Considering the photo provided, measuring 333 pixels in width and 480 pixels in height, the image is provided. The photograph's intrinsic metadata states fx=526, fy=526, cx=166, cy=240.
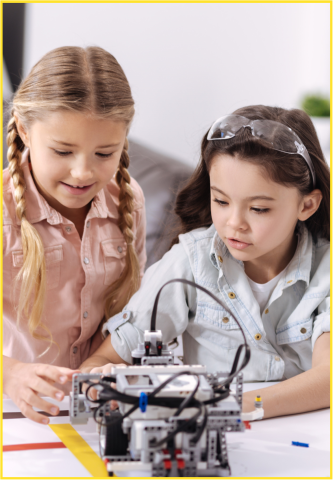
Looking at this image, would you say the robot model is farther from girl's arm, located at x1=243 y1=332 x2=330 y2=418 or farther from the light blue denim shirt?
the light blue denim shirt

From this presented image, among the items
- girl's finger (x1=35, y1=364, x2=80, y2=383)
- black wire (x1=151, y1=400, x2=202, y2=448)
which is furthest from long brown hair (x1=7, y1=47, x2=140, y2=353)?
black wire (x1=151, y1=400, x2=202, y2=448)

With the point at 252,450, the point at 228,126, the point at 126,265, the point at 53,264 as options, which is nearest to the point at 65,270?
the point at 53,264

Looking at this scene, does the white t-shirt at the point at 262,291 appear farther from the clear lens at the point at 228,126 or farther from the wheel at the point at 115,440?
the wheel at the point at 115,440

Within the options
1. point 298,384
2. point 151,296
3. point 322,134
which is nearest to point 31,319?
point 151,296

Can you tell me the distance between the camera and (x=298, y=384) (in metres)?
0.94

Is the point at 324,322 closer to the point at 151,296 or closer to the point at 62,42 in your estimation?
the point at 151,296

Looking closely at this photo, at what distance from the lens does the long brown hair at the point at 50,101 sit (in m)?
1.03

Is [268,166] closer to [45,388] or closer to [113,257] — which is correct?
[113,257]

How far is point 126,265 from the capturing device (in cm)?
124

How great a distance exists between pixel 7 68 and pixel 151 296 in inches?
78.3

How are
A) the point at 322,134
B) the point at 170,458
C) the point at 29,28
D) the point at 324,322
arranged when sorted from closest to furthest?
1. the point at 170,458
2. the point at 324,322
3. the point at 29,28
4. the point at 322,134

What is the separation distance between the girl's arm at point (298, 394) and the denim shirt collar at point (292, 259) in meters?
0.18

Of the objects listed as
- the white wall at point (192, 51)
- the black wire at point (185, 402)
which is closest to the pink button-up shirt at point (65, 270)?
the black wire at point (185, 402)

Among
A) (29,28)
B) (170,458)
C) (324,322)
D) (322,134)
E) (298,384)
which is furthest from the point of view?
(322,134)
